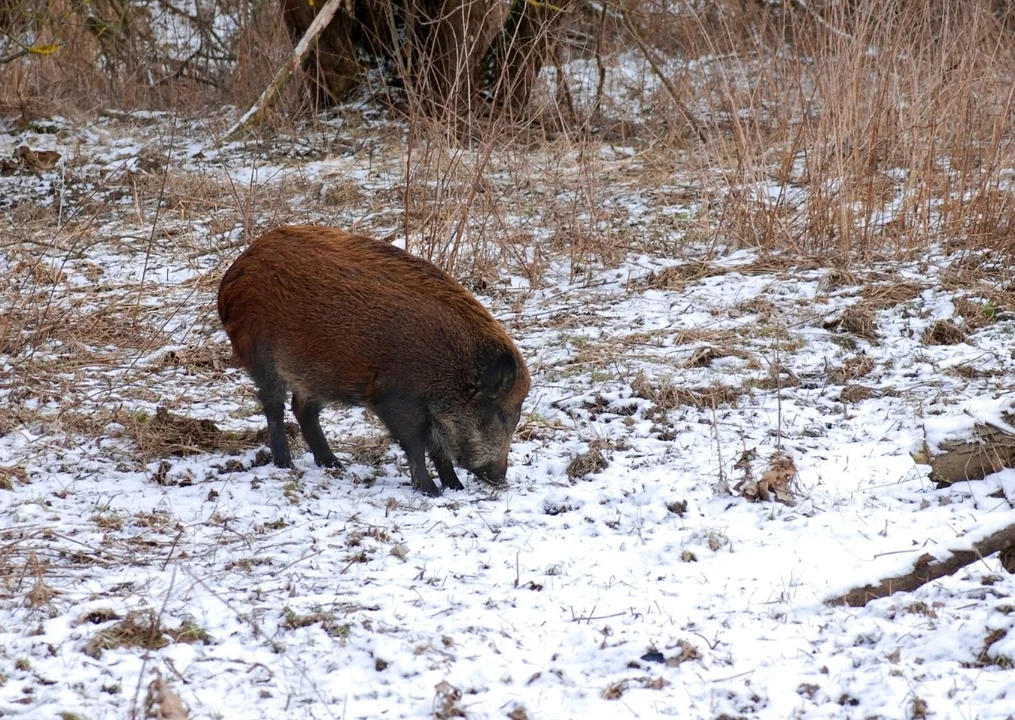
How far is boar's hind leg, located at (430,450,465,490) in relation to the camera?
4.95 m

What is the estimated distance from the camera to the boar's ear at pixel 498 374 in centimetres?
470

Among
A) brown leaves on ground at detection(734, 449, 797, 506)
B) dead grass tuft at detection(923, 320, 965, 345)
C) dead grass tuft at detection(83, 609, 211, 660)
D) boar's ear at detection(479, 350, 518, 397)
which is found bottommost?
brown leaves on ground at detection(734, 449, 797, 506)

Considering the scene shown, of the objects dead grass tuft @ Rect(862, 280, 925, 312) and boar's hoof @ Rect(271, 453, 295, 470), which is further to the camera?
dead grass tuft @ Rect(862, 280, 925, 312)

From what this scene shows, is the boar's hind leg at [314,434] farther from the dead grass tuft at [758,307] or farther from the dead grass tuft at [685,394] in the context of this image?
the dead grass tuft at [758,307]

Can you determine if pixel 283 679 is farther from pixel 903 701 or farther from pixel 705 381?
pixel 705 381

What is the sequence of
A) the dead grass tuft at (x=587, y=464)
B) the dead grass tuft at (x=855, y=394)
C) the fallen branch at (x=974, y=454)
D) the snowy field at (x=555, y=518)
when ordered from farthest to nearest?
1. the dead grass tuft at (x=855, y=394)
2. the dead grass tuft at (x=587, y=464)
3. the fallen branch at (x=974, y=454)
4. the snowy field at (x=555, y=518)

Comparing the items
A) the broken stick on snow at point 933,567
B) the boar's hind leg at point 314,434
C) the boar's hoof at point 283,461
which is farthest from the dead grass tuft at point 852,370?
the boar's hoof at point 283,461

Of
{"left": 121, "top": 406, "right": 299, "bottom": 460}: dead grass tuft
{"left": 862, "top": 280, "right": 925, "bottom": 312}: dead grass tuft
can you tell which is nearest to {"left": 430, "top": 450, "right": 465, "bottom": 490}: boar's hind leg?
{"left": 121, "top": 406, "right": 299, "bottom": 460}: dead grass tuft

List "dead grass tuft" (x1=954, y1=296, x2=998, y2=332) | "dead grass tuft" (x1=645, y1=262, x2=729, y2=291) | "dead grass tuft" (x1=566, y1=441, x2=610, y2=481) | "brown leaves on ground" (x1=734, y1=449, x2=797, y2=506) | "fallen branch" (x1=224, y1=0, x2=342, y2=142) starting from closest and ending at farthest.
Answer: "brown leaves on ground" (x1=734, y1=449, x2=797, y2=506)
"dead grass tuft" (x1=566, y1=441, x2=610, y2=481)
"dead grass tuft" (x1=954, y1=296, x2=998, y2=332)
"dead grass tuft" (x1=645, y1=262, x2=729, y2=291)
"fallen branch" (x1=224, y1=0, x2=342, y2=142)

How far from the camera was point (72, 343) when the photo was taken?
614 cm

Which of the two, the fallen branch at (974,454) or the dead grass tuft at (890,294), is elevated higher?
the fallen branch at (974,454)

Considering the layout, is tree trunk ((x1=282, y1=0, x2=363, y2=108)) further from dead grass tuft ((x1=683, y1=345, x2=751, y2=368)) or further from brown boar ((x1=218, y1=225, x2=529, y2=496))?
brown boar ((x1=218, y1=225, x2=529, y2=496))

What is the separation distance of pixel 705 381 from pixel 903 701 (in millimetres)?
2988

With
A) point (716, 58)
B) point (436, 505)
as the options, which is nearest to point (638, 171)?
point (716, 58)
